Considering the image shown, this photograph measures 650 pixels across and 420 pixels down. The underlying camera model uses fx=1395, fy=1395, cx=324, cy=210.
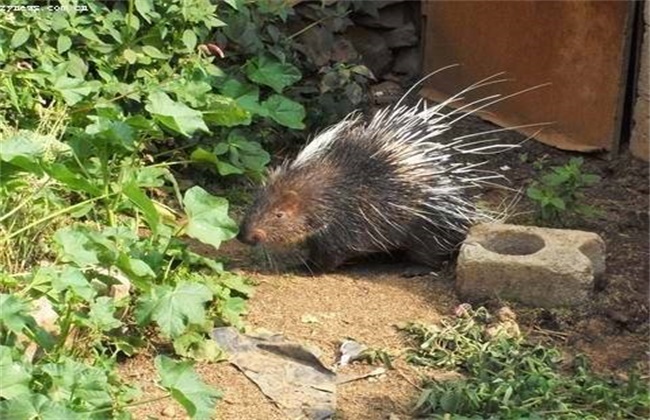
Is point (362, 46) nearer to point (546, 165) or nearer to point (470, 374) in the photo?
point (546, 165)

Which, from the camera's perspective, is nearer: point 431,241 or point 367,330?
point 367,330

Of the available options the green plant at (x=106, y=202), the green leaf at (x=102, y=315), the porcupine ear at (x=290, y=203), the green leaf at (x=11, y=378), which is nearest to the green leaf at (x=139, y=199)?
the green plant at (x=106, y=202)

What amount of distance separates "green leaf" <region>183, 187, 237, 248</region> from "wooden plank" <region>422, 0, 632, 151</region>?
9.36 feet

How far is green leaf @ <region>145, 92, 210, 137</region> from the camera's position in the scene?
4.88 meters

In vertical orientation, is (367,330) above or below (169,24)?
below

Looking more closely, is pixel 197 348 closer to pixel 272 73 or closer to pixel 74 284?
pixel 74 284

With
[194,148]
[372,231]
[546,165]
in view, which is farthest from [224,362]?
[546,165]

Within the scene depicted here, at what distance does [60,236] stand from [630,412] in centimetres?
190

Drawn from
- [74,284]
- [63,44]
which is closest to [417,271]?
[63,44]

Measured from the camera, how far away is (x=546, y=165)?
6953 millimetres

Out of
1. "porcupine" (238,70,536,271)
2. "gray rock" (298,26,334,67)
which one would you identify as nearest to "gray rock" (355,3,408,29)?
"gray rock" (298,26,334,67)

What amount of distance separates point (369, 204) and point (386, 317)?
27.6 inches

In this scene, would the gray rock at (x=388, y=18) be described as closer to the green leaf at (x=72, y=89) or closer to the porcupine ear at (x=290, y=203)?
the porcupine ear at (x=290, y=203)

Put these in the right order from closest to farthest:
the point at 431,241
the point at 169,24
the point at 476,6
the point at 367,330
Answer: the point at 367,330 < the point at 431,241 < the point at 169,24 < the point at 476,6
